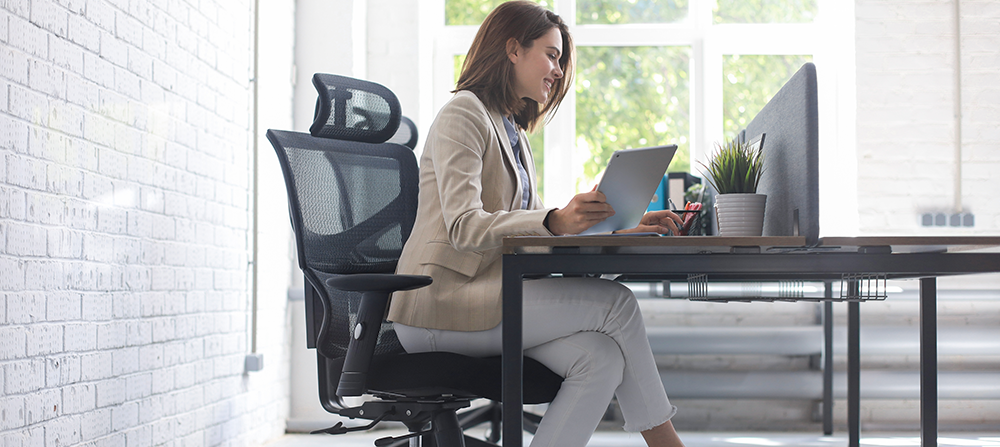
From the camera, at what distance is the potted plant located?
1429 mm

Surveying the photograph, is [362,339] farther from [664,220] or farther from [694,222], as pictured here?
[694,222]

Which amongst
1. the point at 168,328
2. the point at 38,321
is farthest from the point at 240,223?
the point at 38,321

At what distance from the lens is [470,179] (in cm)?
140

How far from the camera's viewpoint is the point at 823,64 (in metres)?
3.48

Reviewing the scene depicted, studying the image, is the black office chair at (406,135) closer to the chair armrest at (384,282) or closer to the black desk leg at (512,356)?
the chair armrest at (384,282)

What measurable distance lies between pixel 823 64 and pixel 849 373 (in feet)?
5.76

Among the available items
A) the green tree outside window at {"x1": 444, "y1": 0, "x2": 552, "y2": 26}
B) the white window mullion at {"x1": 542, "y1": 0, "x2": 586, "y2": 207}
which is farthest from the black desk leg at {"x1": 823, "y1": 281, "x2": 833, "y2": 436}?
the green tree outside window at {"x1": 444, "y1": 0, "x2": 552, "y2": 26}

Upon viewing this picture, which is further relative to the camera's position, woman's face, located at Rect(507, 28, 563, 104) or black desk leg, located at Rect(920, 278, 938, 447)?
woman's face, located at Rect(507, 28, 563, 104)

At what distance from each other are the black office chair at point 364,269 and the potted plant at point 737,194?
1.48ft

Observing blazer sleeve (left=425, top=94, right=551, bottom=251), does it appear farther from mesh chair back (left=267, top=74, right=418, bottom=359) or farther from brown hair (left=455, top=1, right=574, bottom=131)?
mesh chair back (left=267, top=74, right=418, bottom=359)

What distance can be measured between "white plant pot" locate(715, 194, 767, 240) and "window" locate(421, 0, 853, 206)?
2051mm

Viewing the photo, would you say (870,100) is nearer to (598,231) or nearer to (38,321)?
(598,231)

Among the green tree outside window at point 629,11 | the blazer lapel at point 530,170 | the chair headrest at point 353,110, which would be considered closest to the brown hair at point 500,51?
the blazer lapel at point 530,170

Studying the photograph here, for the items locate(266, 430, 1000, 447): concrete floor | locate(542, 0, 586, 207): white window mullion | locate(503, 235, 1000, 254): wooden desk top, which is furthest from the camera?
locate(542, 0, 586, 207): white window mullion
